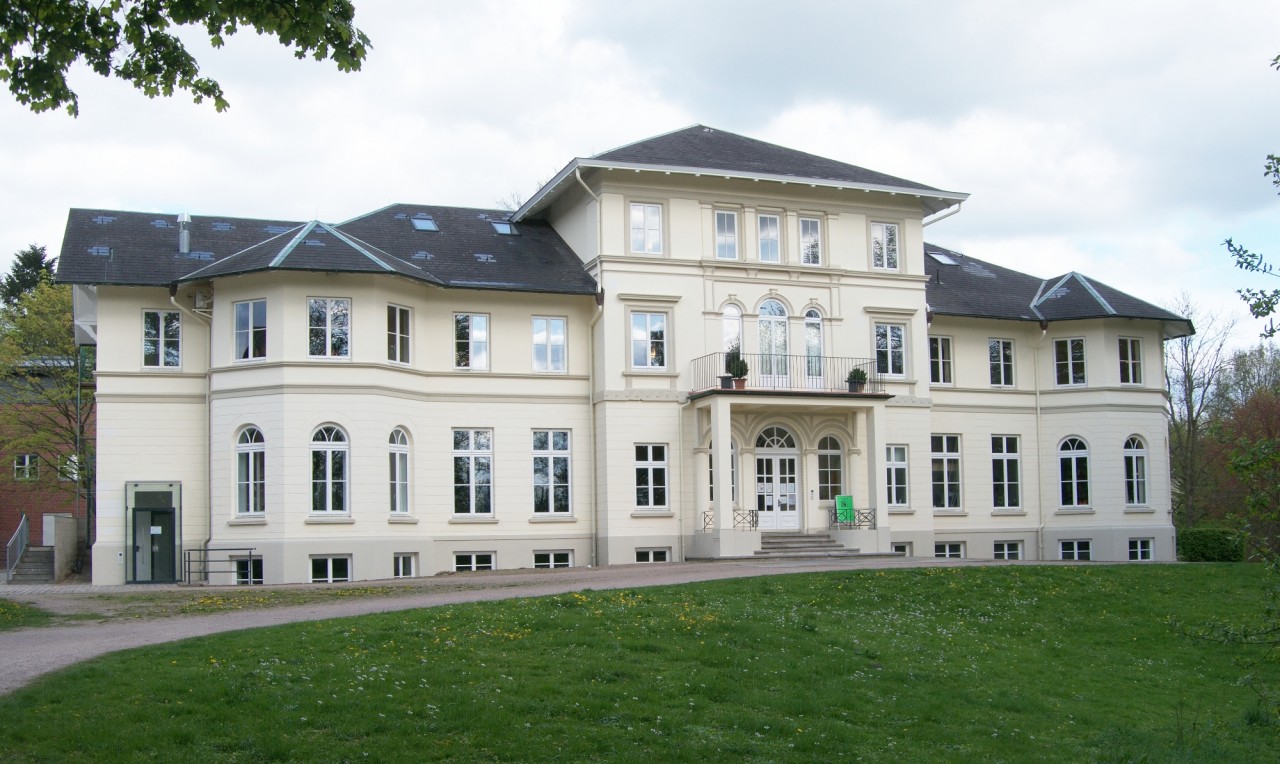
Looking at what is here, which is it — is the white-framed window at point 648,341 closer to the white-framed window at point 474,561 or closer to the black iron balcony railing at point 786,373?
the black iron balcony railing at point 786,373

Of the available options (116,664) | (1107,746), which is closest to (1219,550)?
(1107,746)

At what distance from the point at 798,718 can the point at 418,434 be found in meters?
19.3

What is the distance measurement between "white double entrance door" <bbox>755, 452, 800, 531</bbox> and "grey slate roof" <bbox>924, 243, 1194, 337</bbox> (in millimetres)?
6749

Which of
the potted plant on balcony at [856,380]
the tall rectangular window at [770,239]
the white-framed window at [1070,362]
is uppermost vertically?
the tall rectangular window at [770,239]

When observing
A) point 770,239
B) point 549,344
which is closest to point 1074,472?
point 770,239

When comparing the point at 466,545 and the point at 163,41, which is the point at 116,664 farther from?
the point at 466,545

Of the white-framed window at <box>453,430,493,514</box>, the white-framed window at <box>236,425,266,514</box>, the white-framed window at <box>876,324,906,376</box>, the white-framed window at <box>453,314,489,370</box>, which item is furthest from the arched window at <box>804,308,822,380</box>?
the white-framed window at <box>236,425,266,514</box>

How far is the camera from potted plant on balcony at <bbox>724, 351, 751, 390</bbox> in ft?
101

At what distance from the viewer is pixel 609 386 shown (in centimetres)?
3150

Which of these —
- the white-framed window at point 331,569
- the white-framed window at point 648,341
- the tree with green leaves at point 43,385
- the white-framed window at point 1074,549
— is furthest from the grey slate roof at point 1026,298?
the tree with green leaves at point 43,385

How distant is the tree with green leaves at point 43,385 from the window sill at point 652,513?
17822 millimetres

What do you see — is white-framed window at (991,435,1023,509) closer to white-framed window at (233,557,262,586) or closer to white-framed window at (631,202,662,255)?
white-framed window at (631,202,662,255)

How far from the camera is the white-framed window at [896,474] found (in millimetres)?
34188

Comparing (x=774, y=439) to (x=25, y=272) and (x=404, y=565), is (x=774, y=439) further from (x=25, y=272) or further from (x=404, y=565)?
(x=25, y=272)
